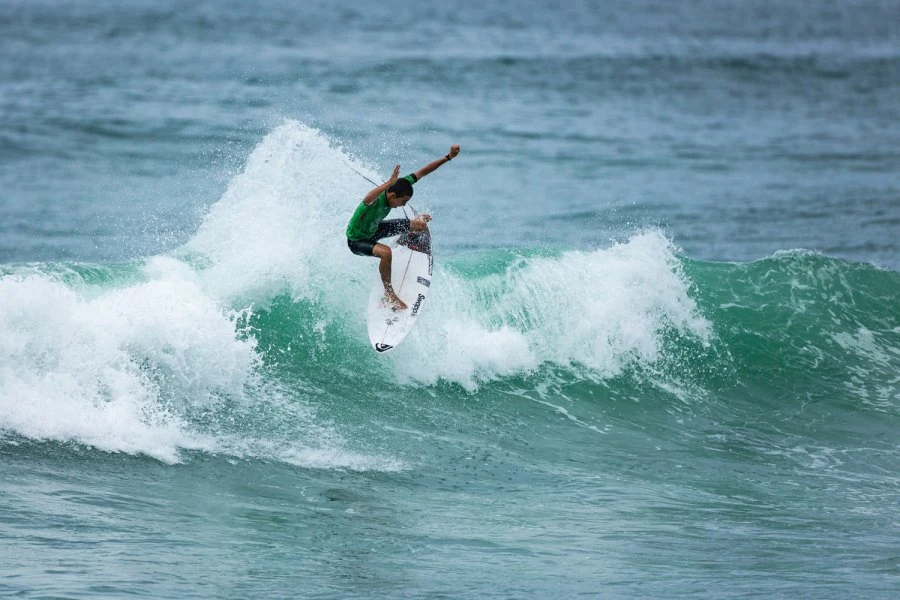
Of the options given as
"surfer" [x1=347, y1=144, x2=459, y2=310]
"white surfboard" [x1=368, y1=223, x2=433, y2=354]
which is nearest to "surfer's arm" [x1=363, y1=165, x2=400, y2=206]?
"surfer" [x1=347, y1=144, x2=459, y2=310]

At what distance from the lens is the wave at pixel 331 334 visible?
11.4 meters

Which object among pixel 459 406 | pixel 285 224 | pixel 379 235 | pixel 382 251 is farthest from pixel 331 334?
pixel 382 251

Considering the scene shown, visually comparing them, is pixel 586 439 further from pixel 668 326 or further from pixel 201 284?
pixel 201 284

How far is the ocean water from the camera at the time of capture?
915 centimetres

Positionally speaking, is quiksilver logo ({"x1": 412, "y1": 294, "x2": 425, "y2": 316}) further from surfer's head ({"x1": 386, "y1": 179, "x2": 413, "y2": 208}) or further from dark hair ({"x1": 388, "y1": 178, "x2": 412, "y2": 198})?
dark hair ({"x1": 388, "y1": 178, "x2": 412, "y2": 198})

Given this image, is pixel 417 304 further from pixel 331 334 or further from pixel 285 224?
pixel 285 224

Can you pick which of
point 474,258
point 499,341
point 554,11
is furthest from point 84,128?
point 554,11

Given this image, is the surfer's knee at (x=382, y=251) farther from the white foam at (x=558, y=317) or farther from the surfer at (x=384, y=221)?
the white foam at (x=558, y=317)

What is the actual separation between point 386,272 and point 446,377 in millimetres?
1736

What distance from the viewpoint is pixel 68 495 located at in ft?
32.3

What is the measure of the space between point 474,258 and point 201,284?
3.93 meters

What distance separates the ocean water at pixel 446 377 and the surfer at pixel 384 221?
3.66ft

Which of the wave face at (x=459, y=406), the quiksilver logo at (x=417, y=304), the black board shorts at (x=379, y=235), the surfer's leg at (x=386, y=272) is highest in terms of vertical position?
the black board shorts at (x=379, y=235)

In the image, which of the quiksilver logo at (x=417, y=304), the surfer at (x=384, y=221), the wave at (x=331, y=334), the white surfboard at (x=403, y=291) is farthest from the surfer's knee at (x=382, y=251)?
the wave at (x=331, y=334)
